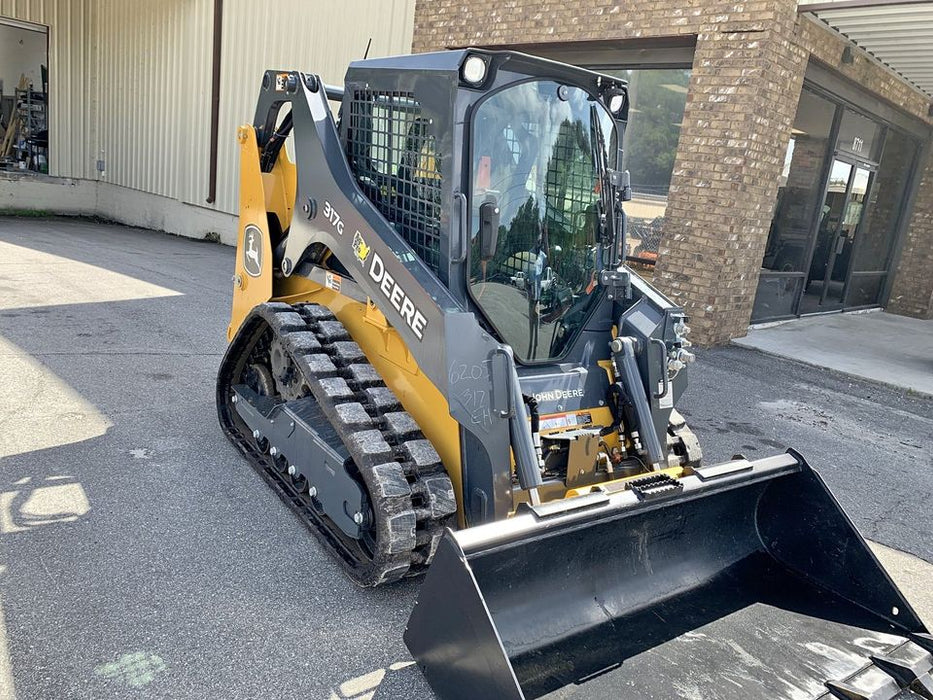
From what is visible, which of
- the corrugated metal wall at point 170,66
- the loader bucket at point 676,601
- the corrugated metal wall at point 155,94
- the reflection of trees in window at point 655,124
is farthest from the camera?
the corrugated metal wall at point 155,94

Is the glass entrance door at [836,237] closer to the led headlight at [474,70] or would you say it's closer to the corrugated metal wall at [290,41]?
the corrugated metal wall at [290,41]

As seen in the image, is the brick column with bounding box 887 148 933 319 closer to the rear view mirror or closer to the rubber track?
the rear view mirror

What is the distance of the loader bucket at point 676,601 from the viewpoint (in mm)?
2488

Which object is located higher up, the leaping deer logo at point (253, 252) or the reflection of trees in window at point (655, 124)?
the reflection of trees in window at point (655, 124)

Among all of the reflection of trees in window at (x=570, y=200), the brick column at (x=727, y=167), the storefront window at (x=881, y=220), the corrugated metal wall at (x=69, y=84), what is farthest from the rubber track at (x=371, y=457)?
the corrugated metal wall at (x=69, y=84)

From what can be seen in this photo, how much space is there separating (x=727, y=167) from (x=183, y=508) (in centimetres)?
677

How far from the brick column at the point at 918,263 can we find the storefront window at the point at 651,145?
20.6 ft

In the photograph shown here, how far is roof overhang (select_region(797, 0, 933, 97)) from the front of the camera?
7.57 metres

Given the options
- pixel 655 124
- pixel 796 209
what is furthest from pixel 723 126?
pixel 796 209

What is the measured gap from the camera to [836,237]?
1155cm

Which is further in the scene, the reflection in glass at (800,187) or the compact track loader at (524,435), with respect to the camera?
the reflection in glass at (800,187)

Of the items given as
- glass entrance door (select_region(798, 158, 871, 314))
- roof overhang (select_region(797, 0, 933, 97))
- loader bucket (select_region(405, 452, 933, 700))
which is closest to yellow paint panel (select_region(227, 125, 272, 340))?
loader bucket (select_region(405, 452, 933, 700))

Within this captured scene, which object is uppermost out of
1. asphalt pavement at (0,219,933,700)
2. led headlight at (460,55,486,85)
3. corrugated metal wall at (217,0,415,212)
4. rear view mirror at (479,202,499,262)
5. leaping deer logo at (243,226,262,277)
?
corrugated metal wall at (217,0,415,212)

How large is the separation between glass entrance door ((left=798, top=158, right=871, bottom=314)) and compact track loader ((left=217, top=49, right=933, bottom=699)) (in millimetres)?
8216
